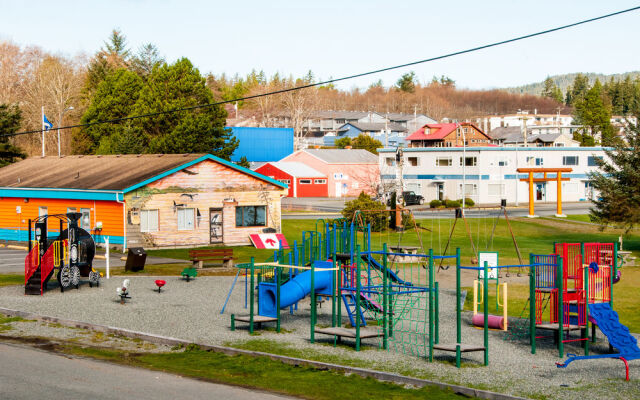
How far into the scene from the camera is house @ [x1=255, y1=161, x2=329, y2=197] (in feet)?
Answer: 310

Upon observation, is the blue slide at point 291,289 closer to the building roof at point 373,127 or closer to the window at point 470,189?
the window at point 470,189

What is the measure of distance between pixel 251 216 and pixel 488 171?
45781 mm

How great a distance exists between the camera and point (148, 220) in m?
42.8

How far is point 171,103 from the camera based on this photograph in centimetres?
7362

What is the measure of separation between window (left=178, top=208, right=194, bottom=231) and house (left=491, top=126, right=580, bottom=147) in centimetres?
7280

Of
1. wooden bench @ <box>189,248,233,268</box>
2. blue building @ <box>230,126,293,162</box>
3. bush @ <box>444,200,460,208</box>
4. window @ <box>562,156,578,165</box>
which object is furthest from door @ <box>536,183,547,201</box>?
wooden bench @ <box>189,248,233,268</box>

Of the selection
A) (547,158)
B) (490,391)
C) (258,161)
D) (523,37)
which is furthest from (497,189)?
(490,391)

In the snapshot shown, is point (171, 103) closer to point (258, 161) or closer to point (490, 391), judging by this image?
point (258, 161)

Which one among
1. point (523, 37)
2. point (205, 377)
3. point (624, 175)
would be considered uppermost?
point (523, 37)

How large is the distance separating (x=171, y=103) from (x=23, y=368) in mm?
60038

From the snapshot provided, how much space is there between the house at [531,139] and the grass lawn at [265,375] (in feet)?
315

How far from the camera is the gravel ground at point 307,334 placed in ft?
48.6

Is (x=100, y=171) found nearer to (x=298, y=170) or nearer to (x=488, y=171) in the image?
(x=298, y=170)

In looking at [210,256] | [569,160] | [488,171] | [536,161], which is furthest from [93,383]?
[569,160]
